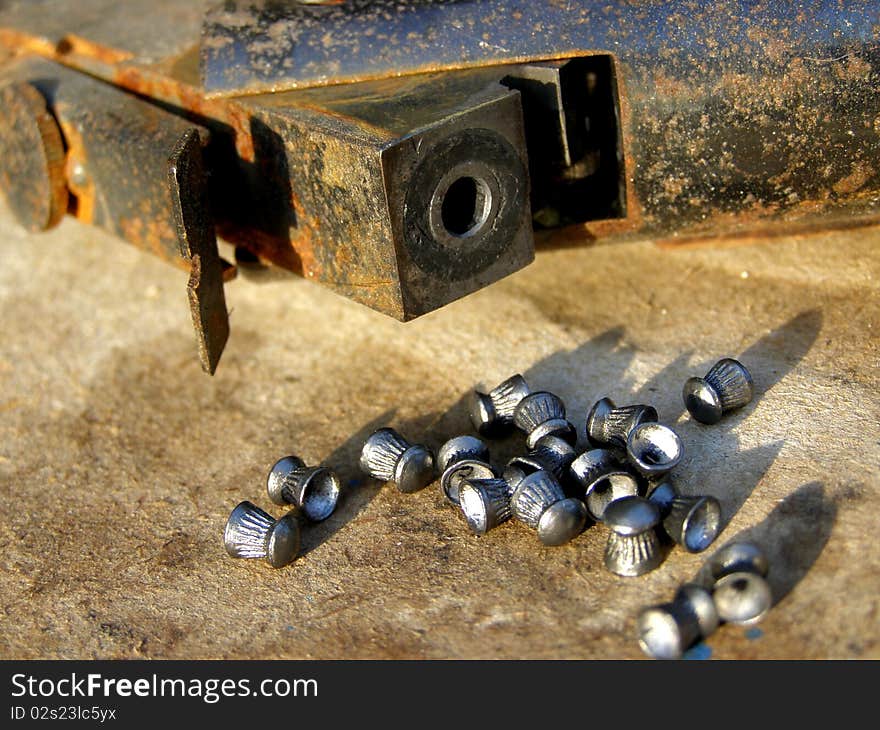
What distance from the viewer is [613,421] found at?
10.9 feet

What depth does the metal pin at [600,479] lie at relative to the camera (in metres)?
3.12

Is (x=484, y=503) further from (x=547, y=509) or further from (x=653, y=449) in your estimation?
(x=653, y=449)

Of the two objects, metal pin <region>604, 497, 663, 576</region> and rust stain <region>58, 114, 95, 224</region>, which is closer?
metal pin <region>604, 497, 663, 576</region>

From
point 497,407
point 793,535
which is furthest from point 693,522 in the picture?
point 497,407

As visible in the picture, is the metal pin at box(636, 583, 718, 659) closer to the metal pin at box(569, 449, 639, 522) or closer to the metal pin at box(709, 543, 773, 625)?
the metal pin at box(709, 543, 773, 625)

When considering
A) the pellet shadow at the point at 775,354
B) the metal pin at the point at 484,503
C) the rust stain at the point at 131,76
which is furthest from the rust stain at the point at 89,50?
the pellet shadow at the point at 775,354

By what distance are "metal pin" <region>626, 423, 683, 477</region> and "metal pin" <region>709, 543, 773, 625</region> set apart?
14.1 inches

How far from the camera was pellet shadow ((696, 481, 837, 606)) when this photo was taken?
9.28 feet

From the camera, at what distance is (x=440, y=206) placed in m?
3.20

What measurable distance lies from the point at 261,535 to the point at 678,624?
1.24 m

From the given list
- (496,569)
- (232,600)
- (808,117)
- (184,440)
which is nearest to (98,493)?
(184,440)

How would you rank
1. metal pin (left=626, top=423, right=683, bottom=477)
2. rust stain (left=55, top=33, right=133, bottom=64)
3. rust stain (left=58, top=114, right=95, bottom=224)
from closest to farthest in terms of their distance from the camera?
metal pin (left=626, top=423, right=683, bottom=477)
rust stain (left=58, top=114, right=95, bottom=224)
rust stain (left=55, top=33, right=133, bottom=64)

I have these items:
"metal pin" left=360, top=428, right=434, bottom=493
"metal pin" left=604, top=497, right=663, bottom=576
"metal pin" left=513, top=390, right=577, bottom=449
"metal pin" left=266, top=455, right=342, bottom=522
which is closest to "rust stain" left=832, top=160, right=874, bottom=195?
"metal pin" left=513, top=390, right=577, bottom=449

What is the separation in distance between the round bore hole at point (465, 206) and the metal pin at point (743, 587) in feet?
3.99
